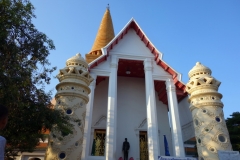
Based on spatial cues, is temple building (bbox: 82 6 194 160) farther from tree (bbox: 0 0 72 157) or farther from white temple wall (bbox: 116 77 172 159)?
tree (bbox: 0 0 72 157)

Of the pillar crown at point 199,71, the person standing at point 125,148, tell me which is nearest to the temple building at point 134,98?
the person standing at point 125,148

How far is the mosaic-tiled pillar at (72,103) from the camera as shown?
273 inches

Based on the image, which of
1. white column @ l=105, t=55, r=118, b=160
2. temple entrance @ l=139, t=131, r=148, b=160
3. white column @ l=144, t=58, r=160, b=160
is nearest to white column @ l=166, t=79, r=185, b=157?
white column @ l=144, t=58, r=160, b=160

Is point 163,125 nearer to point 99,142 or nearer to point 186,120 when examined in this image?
point 186,120

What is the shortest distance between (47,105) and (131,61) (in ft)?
19.2

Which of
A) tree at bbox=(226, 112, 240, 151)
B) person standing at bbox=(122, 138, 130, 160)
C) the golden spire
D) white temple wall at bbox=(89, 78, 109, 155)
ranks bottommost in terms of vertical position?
person standing at bbox=(122, 138, 130, 160)

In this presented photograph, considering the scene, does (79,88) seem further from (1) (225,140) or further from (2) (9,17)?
(1) (225,140)

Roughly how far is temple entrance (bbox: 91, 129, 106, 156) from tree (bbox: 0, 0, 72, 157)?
357cm

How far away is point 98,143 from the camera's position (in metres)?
9.94

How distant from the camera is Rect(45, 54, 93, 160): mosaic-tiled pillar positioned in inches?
273

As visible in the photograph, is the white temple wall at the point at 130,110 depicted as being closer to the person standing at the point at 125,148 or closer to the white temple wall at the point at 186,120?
the person standing at the point at 125,148

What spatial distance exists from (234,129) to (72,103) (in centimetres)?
711

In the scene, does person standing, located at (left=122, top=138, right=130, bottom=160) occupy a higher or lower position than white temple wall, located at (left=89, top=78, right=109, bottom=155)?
lower

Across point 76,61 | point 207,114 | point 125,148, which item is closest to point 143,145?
point 125,148
